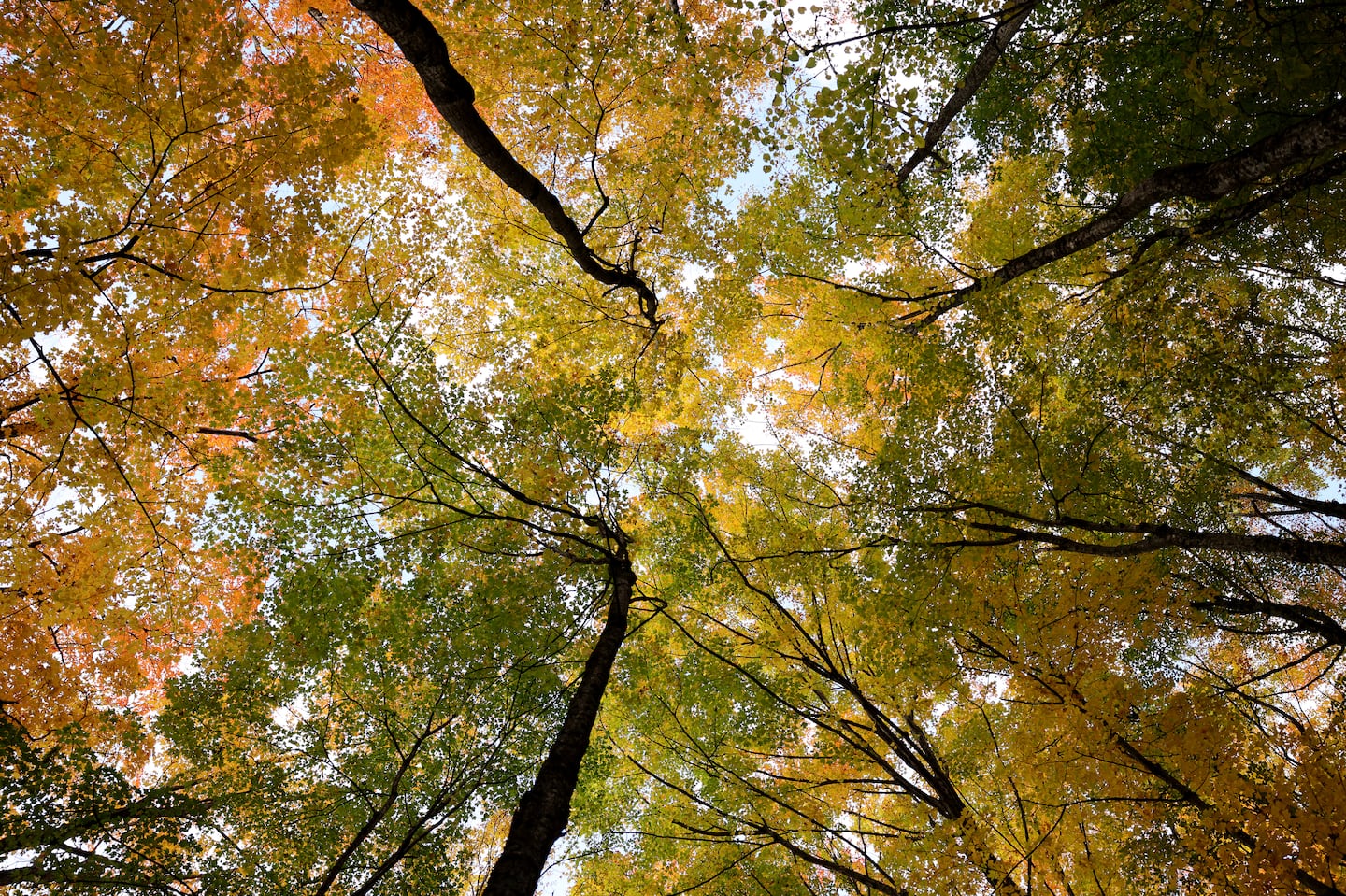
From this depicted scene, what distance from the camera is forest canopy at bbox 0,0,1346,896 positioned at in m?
4.86

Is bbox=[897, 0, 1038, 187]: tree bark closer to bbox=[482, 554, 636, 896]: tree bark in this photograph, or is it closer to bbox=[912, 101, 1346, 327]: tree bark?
bbox=[912, 101, 1346, 327]: tree bark

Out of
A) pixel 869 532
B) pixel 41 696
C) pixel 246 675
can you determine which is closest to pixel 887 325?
pixel 869 532

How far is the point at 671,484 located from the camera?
777cm

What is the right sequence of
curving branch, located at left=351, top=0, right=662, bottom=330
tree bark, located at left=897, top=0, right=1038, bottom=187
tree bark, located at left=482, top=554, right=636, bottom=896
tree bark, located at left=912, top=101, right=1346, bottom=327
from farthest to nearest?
tree bark, located at left=897, top=0, right=1038, bottom=187 → curving branch, located at left=351, top=0, right=662, bottom=330 → tree bark, located at left=912, top=101, right=1346, bottom=327 → tree bark, located at left=482, top=554, right=636, bottom=896

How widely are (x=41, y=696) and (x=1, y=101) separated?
693 centimetres

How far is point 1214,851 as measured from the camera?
477 centimetres

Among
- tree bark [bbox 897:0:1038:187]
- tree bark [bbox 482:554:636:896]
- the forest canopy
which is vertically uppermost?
tree bark [bbox 897:0:1038:187]

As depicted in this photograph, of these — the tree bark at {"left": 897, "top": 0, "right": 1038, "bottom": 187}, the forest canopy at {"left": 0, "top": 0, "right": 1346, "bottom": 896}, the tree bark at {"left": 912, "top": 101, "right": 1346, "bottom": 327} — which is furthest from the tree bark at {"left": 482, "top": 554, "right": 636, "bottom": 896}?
the tree bark at {"left": 897, "top": 0, "right": 1038, "bottom": 187}

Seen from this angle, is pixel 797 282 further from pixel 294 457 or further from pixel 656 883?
pixel 656 883

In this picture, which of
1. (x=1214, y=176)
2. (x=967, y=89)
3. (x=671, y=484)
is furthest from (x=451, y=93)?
(x=967, y=89)

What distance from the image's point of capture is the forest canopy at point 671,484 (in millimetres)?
4863

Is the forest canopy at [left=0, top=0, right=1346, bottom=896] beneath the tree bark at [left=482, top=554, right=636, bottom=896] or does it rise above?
above

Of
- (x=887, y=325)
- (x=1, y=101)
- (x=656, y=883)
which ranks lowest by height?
(x=656, y=883)

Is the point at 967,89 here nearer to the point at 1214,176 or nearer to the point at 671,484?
the point at 1214,176
